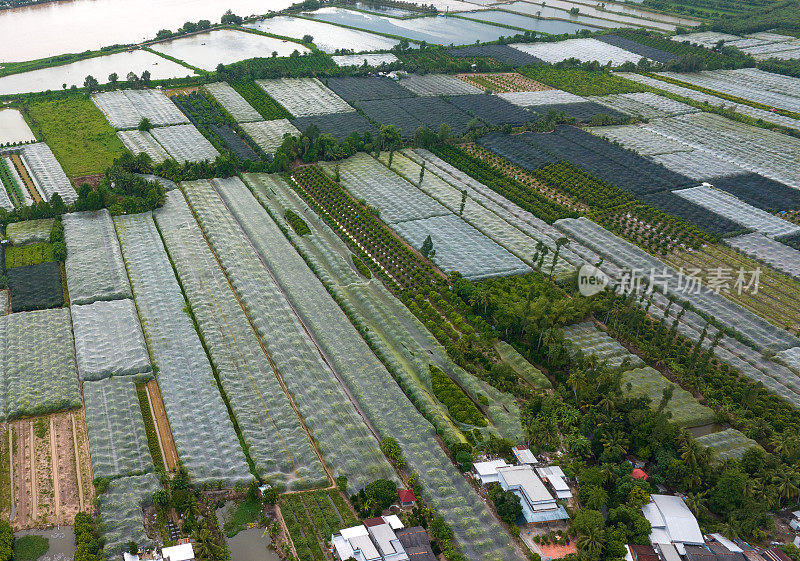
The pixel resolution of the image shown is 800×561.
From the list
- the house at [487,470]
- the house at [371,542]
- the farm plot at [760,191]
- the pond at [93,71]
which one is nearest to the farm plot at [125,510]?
the house at [371,542]

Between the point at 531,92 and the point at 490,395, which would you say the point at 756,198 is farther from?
the point at 490,395

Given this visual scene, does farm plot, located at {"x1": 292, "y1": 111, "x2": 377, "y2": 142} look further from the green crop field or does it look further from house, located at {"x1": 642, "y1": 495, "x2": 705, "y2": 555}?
house, located at {"x1": 642, "y1": 495, "x2": 705, "y2": 555}

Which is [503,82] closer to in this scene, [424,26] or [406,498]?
[424,26]

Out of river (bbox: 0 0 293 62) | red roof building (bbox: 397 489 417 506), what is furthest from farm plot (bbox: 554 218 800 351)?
river (bbox: 0 0 293 62)

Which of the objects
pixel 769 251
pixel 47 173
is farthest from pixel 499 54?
pixel 47 173

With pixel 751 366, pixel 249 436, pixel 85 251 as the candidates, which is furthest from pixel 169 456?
pixel 751 366

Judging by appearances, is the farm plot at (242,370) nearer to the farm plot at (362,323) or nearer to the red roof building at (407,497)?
the red roof building at (407,497)

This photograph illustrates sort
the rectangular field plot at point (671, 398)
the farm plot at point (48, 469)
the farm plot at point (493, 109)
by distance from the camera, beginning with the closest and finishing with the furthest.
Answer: the farm plot at point (48, 469), the rectangular field plot at point (671, 398), the farm plot at point (493, 109)
